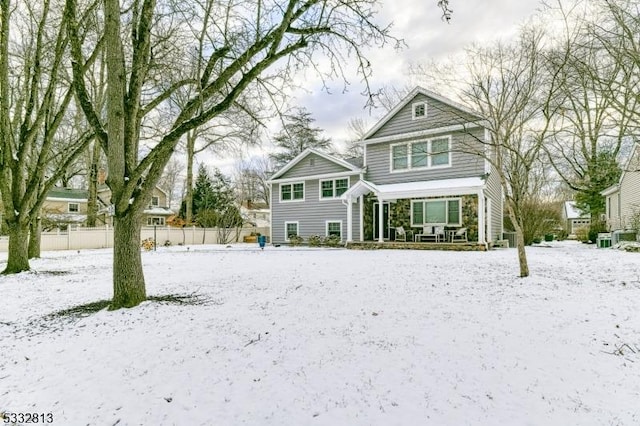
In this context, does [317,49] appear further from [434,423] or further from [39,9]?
[39,9]

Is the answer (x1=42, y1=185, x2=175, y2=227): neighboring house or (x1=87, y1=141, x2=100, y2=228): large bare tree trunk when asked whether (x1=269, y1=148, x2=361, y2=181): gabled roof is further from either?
(x1=42, y1=185, x2=175, y2=227): neighboring house

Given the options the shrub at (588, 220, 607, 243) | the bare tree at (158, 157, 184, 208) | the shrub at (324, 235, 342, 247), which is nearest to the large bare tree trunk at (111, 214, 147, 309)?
the shrub at (324, 235, 342, 247)

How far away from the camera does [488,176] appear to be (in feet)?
49.8

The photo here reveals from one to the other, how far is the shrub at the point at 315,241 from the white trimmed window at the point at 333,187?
88.0 inches

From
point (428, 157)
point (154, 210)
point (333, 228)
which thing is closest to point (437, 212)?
point (428, 157)

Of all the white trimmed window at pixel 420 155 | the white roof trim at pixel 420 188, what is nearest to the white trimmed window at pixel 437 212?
the white roof trim at pixel 420 188

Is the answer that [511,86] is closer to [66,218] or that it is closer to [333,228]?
[333,228]

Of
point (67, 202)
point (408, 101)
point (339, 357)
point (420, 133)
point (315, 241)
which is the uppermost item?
point (408, 101)

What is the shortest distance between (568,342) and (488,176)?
12.3 metres

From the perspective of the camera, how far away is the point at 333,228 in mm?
19562

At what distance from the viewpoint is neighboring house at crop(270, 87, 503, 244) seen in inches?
610

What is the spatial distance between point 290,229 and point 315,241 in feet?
8.38

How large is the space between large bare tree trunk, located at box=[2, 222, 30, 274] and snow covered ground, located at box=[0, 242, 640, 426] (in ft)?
13.5

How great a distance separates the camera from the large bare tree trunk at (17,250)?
388 inches
